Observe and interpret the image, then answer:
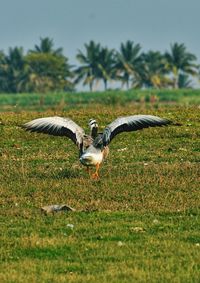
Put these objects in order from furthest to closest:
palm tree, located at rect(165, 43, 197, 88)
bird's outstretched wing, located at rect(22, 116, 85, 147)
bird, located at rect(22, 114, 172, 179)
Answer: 1. palm tree, located at rect(165, 43, 197, 88)
2. bird's outstretched wing, located at rect(22, 116, 85, 147)
3. bird, located at rect(22, 114, 172, 179)

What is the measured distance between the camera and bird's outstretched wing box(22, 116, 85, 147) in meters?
17.6

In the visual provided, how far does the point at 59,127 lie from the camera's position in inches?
695

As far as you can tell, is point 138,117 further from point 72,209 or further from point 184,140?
point 184,140

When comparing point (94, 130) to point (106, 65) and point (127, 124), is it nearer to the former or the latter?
point (127, 124)

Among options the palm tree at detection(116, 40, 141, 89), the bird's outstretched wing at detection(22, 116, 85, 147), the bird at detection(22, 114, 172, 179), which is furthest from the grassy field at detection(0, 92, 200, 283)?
the palm tree at detection(116, 40, 141, 89)

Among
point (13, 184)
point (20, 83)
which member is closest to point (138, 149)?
point (13, 184)

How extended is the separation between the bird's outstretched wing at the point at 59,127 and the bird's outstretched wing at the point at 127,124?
581 mm

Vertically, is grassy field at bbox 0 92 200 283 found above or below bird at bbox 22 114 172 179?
below

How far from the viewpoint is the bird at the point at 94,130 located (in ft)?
56.8

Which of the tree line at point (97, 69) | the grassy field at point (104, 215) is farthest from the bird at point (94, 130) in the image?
the tree line at point (97, 69)

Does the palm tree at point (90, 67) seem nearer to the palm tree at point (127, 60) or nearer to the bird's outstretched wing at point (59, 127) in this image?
the palm tree at point (127, 60)

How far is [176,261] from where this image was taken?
36.5 feet

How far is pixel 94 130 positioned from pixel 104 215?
4.19m

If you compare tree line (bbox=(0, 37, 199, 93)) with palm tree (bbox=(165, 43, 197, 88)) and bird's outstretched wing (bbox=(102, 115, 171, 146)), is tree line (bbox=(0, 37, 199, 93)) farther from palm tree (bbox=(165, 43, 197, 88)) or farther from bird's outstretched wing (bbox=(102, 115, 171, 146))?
bird's outstretched wing (bbox=(102, 115, 171, 146))
